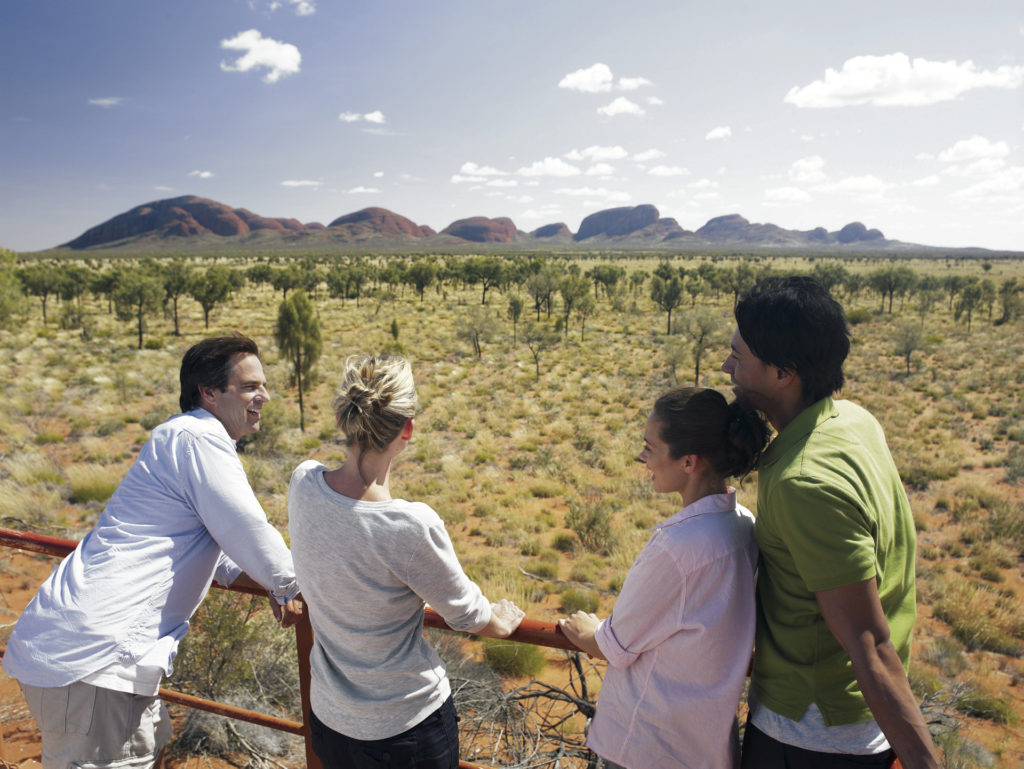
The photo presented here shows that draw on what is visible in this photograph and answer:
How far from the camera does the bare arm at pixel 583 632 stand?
5.41 ft

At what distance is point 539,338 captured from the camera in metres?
28.2

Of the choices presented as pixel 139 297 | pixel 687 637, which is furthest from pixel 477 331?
pixel 687 637

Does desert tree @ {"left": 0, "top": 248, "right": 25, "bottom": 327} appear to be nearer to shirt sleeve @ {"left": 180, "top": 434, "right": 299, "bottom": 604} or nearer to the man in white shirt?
the man in white shirt

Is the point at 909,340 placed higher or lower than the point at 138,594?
lower

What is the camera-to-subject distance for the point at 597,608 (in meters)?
7.98

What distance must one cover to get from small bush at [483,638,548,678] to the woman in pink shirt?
516 cm

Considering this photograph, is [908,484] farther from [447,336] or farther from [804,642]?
[447,336]

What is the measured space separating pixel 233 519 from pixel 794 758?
1816mm

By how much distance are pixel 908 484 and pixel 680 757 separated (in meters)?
14.3

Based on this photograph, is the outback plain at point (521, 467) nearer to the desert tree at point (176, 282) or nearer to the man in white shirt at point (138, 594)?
the desert tree at point (176, 282)

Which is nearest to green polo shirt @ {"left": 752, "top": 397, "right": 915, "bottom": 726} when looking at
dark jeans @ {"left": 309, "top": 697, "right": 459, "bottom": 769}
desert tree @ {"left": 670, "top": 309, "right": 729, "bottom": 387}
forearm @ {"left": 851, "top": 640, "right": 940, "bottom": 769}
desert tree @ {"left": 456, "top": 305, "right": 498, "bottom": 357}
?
forearm @ {"left": 851, "top": 640, "right": 940, "bottom": 769}

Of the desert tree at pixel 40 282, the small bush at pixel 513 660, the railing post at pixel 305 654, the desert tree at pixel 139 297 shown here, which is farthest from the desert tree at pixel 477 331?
the desert tree at pixel 40 282

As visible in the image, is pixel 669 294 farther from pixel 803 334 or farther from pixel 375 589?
pixel 375 589

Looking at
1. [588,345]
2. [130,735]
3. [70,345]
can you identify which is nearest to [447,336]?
[588,345]
